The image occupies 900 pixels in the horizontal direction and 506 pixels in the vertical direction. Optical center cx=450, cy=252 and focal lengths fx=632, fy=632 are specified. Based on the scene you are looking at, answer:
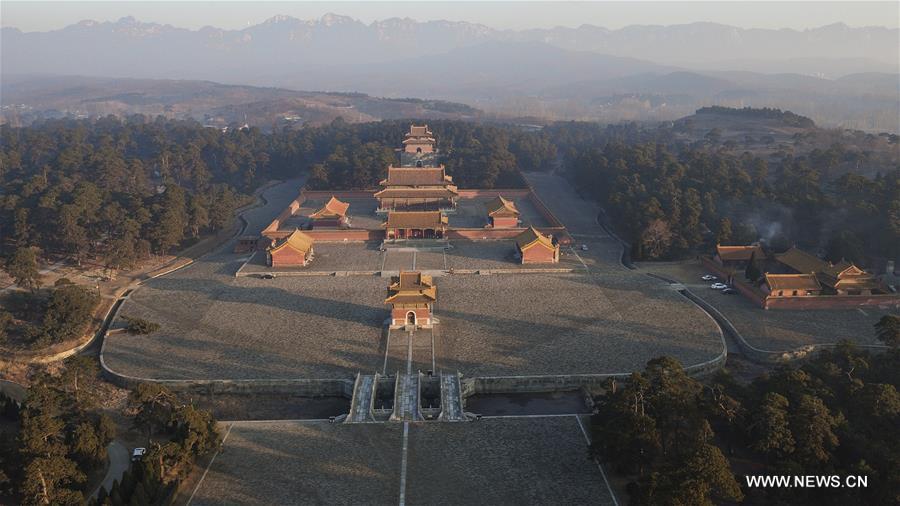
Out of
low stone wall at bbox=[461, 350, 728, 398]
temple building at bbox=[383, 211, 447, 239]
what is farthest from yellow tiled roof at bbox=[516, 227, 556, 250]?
low stone wall at bbox=[461, 350, 728, 398]

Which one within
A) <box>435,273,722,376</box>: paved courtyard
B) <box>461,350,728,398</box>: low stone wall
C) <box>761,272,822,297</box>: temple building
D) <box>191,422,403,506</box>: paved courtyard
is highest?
<box>761,272,822,297</box>: temple building

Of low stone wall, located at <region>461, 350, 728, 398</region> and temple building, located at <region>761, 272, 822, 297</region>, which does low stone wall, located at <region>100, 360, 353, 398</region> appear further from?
temple building, located at <region>761, 272, 822, 297</region>

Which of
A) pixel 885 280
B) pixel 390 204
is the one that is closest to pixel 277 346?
pixel 390 204

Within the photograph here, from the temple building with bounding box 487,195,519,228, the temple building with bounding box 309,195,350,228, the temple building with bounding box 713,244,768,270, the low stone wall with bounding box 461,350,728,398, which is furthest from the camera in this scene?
the temple building with bounding box 309,195,350,228

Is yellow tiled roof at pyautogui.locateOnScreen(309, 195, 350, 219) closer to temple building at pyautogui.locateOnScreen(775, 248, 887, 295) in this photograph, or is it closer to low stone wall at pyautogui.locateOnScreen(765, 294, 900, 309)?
low stone wall at pyautogui.locateOnScreen(765, 294, 900, 309)

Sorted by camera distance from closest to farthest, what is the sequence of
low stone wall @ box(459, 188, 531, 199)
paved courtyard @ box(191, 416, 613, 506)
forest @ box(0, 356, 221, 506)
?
forest @ box(0, 356, 221, 506)
paved courtyard @ box(191, 416, 613, 506)
low stone wall @ box(459, 188, 531, 199)

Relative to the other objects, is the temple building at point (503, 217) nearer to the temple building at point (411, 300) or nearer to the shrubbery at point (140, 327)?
the temple building at point (411, 300)

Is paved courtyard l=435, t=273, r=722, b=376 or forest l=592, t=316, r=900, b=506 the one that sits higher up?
forest l=592, t=316, r=900, b=506

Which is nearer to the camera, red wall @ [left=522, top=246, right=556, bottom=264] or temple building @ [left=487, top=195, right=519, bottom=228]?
red wall @ [left=522, top=246, right=556, bottom=264]

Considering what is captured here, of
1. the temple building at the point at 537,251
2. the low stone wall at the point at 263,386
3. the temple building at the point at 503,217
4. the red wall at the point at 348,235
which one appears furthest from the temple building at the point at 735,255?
the low stone wall at the point at 263,386
